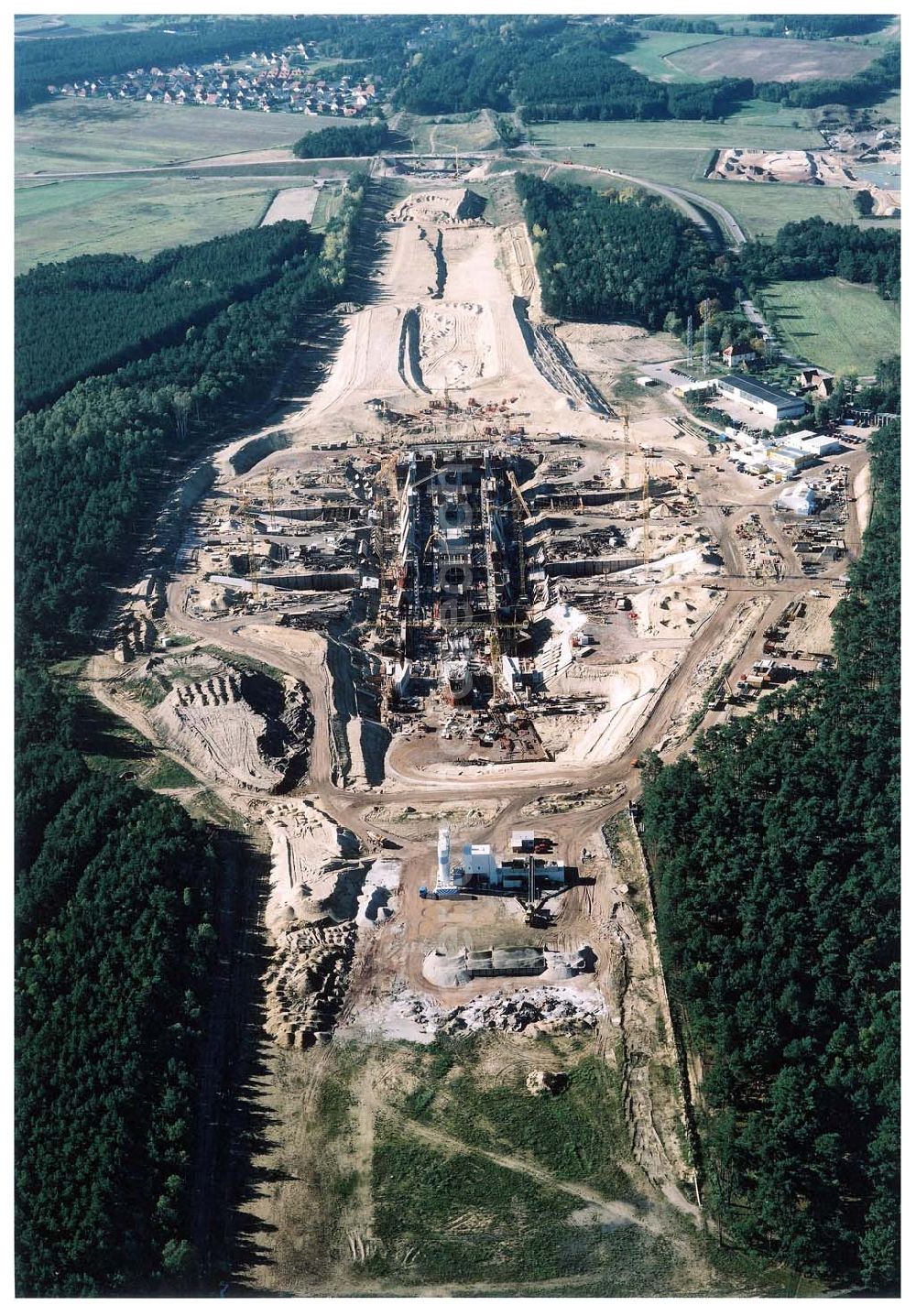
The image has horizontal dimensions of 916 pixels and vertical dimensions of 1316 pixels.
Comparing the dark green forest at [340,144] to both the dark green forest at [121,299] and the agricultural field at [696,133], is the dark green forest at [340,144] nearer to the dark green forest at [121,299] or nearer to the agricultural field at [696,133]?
the agricultural field at [696,133]

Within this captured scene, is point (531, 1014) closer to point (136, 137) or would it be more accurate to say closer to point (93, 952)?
A: point (93, 952)

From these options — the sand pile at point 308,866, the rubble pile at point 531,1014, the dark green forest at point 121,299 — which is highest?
the dark green forest at point 121,299

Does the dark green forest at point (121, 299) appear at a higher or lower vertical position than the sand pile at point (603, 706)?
higher

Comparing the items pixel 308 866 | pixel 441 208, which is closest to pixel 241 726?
pixel 308 866

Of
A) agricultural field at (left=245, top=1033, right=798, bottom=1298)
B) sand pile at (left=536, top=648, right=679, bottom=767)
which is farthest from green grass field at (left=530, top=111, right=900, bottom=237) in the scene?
agricultural field at (left=245, top=1033, right=798, bottom=1298)

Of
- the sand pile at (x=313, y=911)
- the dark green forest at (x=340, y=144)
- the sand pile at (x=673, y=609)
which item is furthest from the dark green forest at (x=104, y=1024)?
the dark green forest at (x=340, y=144)
